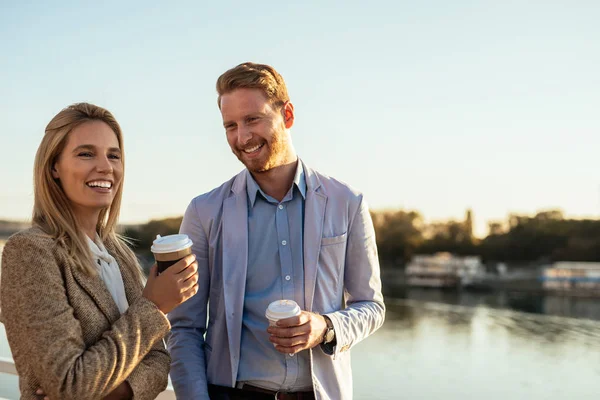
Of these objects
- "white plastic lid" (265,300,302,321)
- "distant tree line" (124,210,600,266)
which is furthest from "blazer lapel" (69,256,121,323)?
"distant tree line" (124,210,600,266)

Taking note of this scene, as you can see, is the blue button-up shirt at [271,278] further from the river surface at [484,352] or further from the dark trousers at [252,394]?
the river surface at [484,352]

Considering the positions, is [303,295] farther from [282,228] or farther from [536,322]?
[536,322]

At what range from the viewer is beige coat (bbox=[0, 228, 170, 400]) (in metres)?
1.36

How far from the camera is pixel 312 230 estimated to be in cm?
191

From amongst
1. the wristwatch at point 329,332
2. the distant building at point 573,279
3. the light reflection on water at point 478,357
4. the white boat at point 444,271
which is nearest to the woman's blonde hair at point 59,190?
the wristwatch at point 329,332

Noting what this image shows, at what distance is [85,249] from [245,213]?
1.73ft

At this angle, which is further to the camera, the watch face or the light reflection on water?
the light reflection on water

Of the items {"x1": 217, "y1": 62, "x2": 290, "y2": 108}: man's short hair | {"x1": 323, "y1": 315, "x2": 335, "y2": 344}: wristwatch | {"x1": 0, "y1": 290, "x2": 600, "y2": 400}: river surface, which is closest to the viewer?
{"x1": 323, "y1": 315, "x2": 335, "y2": 344}: wristwatch

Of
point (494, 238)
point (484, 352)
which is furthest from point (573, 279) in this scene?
point (484, 352)

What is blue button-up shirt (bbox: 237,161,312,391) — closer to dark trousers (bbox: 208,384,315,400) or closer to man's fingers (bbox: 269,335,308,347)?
dark trousers (bbox: 208,384,315,400)

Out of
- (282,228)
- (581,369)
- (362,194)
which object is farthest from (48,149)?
(581,369)

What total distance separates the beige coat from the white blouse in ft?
0.19

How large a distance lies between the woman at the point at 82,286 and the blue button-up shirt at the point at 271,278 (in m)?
0.30

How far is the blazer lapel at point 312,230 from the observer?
73.5 inches
